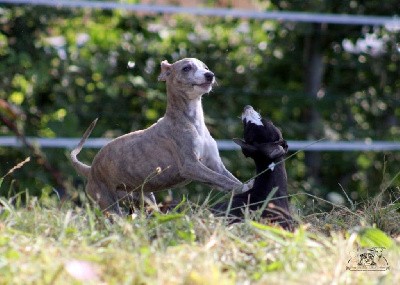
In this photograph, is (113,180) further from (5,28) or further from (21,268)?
(5,28)

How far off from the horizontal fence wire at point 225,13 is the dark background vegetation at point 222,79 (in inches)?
6.5

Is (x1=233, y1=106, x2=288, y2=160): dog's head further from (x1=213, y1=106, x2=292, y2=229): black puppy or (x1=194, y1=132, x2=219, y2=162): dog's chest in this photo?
(x1=194, y1=132, x2=219, y2=162): dog's chest

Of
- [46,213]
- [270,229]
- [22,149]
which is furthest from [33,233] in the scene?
[22,149]

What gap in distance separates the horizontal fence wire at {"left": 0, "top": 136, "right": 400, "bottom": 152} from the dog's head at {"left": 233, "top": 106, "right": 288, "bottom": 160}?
→ 2515mm

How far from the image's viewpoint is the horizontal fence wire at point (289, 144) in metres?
6.99

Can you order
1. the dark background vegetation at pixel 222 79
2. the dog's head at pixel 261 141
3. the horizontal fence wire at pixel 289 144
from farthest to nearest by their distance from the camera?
the dark background vegetation at pixel 222 79 → the horizontal fence wire at pixel 289 144 → the dog's head at pixel 261 141

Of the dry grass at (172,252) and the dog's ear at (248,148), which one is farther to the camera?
the dog's ear at (248,148)

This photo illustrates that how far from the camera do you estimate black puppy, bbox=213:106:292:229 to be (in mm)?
3898

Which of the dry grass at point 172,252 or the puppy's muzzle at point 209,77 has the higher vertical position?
the puppy's muzzle at point 209,77

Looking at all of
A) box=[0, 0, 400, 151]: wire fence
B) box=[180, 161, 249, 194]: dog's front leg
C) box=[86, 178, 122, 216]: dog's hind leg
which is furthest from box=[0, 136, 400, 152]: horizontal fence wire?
box=[180, 161, 249, 194]: dog's front leg

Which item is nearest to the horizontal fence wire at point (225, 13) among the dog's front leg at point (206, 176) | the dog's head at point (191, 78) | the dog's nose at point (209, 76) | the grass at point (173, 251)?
the dog's head at point (191, 78)

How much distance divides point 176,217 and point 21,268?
801mm

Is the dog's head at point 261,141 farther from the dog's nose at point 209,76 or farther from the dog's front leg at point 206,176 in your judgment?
the dog's nose at point 209,76

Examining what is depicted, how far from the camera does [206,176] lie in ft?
13.8
